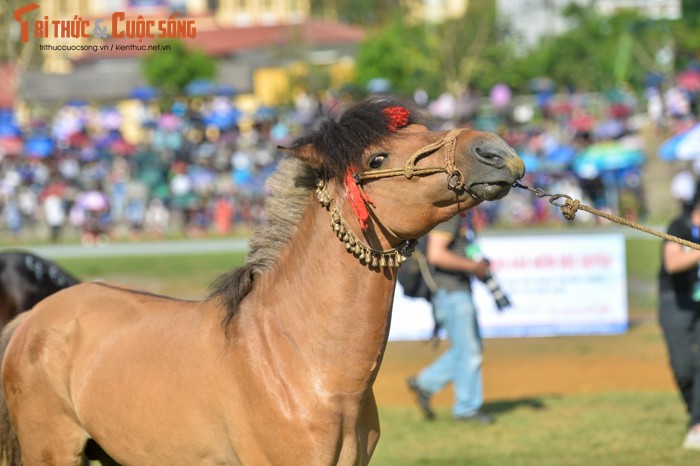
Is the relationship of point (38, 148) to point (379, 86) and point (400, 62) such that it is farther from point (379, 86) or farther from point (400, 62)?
point (400, 62)

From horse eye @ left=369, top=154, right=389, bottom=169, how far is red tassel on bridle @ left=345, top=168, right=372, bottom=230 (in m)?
0.09

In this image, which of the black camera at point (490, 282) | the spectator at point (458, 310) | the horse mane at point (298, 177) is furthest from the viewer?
the black camera at point (490, 282)

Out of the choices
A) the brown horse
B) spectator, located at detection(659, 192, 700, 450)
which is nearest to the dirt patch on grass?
spectator, located at detection(659, 192, 700, 450)

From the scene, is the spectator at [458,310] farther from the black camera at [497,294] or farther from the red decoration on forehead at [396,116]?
the red decoration on forehead at [396,116]

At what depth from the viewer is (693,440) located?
800 cm

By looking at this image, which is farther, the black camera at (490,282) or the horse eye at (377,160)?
the black camera at (490,282)

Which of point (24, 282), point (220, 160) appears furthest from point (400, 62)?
point (24, 282)

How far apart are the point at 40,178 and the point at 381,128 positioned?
29.8m

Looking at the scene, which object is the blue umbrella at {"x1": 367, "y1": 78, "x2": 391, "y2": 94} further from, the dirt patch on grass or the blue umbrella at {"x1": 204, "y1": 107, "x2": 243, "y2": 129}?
the dirt patch on grass

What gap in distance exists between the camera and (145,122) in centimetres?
3903

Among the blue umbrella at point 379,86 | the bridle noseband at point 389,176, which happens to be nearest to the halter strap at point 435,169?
the bridle noseband at point 389,176

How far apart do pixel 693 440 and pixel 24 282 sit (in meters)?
5.36

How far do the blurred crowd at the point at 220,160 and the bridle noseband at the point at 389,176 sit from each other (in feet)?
77.3

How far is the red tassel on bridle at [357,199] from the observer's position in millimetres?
4059
